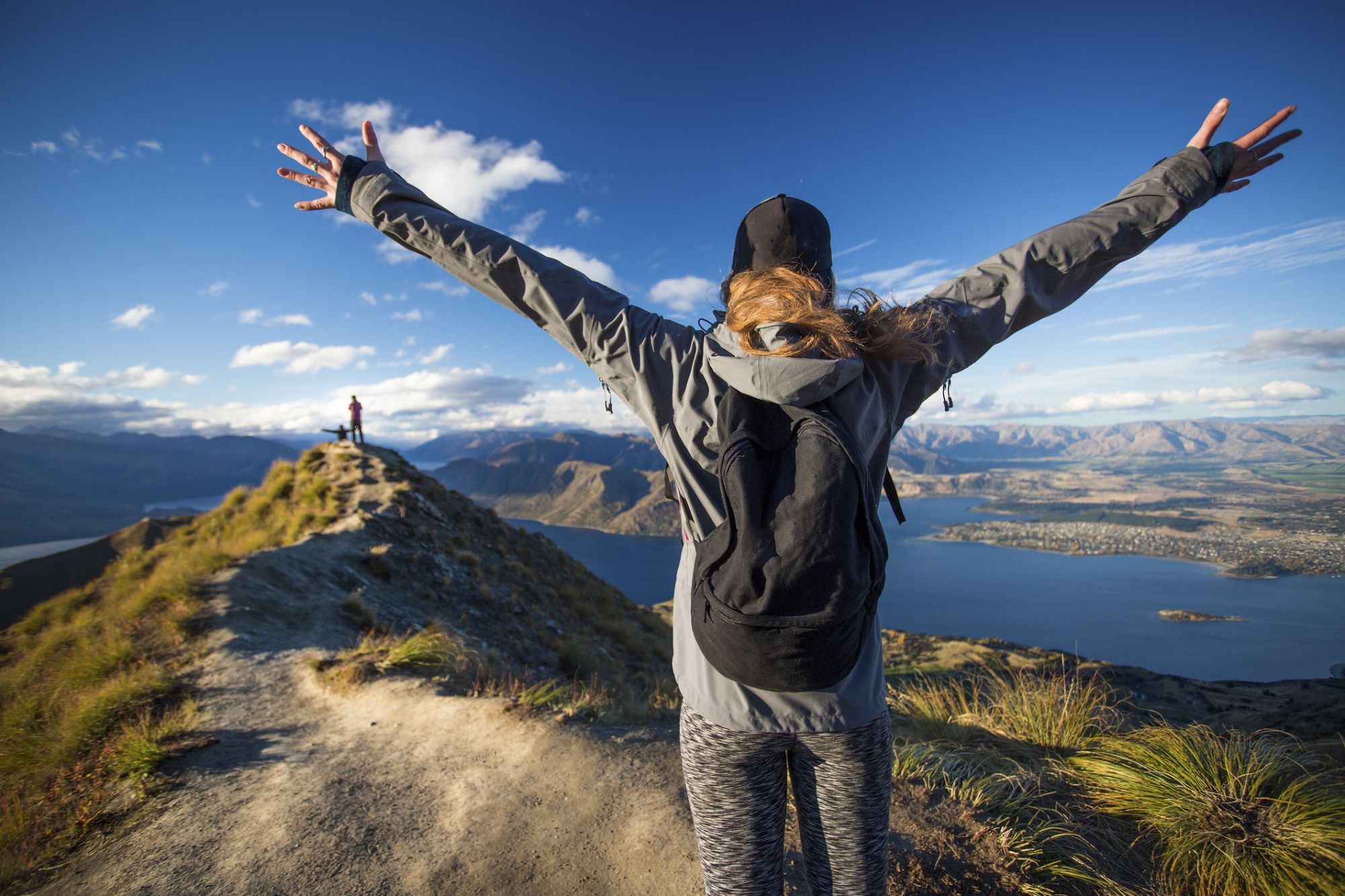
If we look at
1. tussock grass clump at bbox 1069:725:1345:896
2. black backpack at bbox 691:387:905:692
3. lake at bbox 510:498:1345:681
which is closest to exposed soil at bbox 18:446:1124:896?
tussock grass clump at bbox 1069:725:1345:896

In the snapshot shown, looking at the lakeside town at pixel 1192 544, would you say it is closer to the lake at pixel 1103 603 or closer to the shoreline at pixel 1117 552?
the shoreline at pixel 1117 552

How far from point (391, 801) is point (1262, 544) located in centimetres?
3107

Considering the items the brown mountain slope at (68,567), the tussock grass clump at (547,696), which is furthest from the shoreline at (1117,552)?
the brown mountain slope at (68,567)

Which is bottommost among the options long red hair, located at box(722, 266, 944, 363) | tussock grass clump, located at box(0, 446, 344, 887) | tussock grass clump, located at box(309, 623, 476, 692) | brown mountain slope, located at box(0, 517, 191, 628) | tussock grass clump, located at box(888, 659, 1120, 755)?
brown mountain slope, located at box(0, 517, 191, 628)

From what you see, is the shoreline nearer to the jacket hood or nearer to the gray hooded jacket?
the gray hooded jacket

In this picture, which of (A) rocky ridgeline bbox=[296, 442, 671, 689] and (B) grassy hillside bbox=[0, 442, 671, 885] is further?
(A) rocky ridgeline bbox=[296, 442, 671, 689]

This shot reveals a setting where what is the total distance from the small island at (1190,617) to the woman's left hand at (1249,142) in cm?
3901

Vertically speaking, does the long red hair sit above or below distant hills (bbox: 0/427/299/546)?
above

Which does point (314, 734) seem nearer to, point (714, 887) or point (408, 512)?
point (714, 887)

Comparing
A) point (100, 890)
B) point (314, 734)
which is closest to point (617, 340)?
point (100, 890)

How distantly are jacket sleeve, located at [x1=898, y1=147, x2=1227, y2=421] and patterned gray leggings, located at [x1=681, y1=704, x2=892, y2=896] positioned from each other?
99cm

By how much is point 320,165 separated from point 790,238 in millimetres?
1754

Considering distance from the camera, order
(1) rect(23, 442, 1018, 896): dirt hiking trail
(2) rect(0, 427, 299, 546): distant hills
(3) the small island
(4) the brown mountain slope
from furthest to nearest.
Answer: (2) rect(0, 427, 299, 546): distant hills → (3) the small island → (4) the brown mountain slope → (1) rect(23, 442, 1018, 896): dirt hiking trail

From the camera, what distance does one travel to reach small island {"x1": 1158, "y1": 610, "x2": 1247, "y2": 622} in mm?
29197
